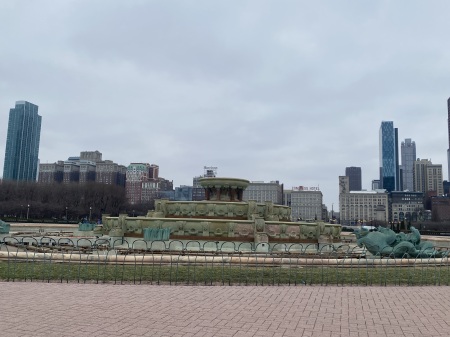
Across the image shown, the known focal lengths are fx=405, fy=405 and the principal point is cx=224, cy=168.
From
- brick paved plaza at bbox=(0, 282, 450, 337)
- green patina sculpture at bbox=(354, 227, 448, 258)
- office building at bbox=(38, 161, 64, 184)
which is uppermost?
office building at bbox=(38, 161, 64, 184)

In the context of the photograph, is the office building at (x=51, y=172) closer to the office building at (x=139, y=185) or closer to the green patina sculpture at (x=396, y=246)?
the office building at (x=139, y=185)

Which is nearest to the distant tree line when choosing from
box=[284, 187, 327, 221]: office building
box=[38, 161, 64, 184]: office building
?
box=[38, 161, 64, 184]: office building

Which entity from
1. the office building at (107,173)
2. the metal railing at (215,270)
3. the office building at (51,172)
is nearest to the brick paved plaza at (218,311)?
the metal railing at (215,270)

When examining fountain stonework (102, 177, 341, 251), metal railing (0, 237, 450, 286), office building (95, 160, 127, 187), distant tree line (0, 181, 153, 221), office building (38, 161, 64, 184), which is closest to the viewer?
metal railing (0, 237, 450, 286)

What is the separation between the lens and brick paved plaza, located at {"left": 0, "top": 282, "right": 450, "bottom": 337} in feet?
22.8

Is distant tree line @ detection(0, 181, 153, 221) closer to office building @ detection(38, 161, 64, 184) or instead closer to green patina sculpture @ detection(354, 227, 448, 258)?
green patina sculpture @ detection(354, 227, 448, 258)

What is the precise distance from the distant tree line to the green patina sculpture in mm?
67289

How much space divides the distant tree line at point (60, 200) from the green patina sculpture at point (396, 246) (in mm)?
67289

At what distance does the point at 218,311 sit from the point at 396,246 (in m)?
11.9

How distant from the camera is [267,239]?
21188mm

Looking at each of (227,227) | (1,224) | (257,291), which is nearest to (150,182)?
(1,224)

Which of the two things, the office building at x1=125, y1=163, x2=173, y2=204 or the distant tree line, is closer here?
the distant tree line

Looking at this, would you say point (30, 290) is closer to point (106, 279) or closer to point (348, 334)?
point (106, 279)

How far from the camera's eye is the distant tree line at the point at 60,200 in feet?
253
